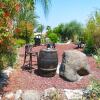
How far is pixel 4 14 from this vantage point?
9367 millimetres

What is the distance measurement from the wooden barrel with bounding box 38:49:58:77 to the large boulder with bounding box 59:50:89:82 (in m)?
0.32

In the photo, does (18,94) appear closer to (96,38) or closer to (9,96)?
(9,96)

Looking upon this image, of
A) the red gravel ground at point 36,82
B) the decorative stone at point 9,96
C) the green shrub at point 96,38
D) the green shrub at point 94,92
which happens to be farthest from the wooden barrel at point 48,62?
the green shrub at point 96,38

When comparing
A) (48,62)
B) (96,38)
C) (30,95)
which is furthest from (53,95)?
(96,38)

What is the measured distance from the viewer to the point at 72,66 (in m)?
12.1

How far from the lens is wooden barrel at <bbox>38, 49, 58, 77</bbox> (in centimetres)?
1211

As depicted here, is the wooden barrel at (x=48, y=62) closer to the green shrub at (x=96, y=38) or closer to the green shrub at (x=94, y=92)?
the green shrub at (x=94, y=92)

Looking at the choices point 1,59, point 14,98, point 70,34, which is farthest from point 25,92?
point 70,34

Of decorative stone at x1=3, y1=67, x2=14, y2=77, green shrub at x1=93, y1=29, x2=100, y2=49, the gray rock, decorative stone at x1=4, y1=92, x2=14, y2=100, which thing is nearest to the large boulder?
decorative stone at x1=3, y1=67, x2=14, y2=77

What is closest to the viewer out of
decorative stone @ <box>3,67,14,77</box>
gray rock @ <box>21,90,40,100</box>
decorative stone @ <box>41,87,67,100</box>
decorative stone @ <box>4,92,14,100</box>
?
decorative stone @ <box>41,87,67,100</box>

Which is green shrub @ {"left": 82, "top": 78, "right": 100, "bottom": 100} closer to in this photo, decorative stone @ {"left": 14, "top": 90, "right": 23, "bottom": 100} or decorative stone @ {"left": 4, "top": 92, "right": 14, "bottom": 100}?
decorative stone @ {"left": 14, "top": 90, "right": 23, "bottom": 100}

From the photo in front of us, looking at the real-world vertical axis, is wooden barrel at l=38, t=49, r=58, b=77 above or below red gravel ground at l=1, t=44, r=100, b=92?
above

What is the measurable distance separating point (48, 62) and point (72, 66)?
2.75ft

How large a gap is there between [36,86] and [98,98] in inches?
107
